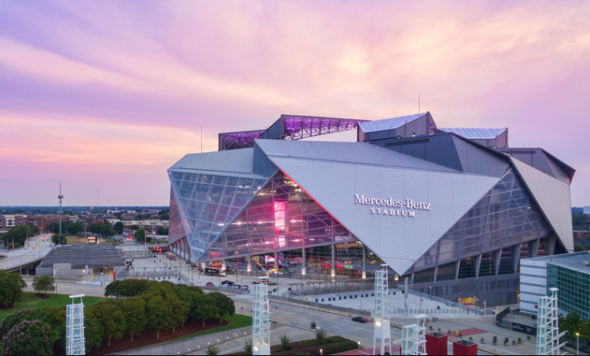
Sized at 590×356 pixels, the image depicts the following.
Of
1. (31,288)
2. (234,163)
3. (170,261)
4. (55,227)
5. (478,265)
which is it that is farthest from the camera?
(55,227)

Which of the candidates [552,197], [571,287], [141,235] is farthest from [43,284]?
[141,235]

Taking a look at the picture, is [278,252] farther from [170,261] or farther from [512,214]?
[512,214]

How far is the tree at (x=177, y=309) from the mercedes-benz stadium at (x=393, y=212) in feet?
93.6

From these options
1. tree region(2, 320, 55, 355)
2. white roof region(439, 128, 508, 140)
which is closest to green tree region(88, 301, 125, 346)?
tree region(2, 320, 55, 355)

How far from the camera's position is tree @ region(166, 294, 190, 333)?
42.0 metres

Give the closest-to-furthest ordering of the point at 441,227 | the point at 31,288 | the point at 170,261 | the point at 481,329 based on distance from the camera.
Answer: the point at 481,329 → the point at 31,288 → the point at 441,227 → the point at 170,261

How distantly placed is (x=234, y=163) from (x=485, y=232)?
4517cm

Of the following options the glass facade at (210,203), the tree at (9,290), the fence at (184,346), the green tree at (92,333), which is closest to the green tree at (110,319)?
the green tree at (92,333)

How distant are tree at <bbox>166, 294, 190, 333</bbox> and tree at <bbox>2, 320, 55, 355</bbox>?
10.4 metres

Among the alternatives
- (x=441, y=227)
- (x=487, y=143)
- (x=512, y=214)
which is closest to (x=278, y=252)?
(x=441, y=227)

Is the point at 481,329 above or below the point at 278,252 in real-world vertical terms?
below

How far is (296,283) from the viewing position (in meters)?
69.5

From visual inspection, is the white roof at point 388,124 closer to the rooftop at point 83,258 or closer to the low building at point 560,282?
the low building at point 560,282

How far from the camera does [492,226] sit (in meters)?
72.1
